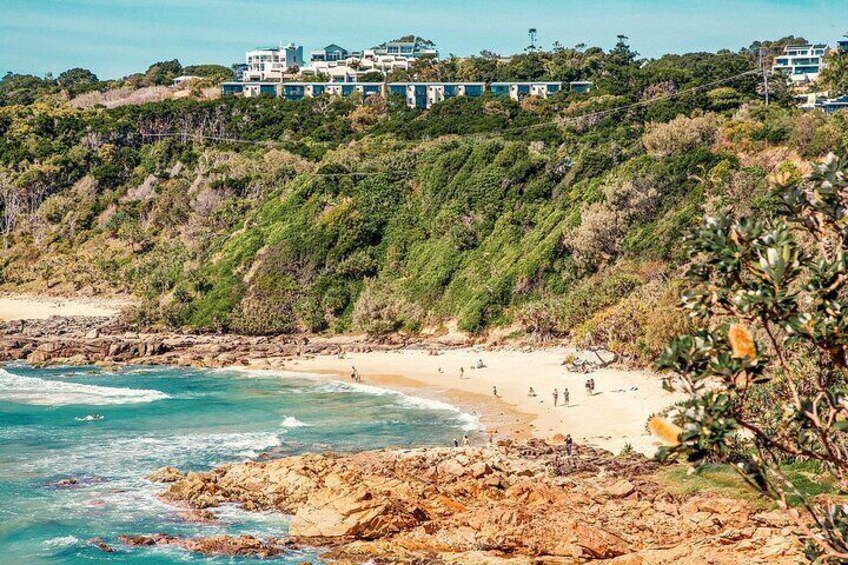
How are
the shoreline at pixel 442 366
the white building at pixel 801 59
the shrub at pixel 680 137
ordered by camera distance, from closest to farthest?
the shoreline at pixel 442 366
the shrub at pixel 680 137
the white building at pixel 801 59

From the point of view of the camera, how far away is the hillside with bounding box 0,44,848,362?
5116 cm

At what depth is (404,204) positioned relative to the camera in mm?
65562

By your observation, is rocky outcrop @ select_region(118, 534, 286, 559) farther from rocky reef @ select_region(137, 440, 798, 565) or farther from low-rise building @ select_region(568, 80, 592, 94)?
low-rise building @ select_region(568, 80, 592, 94)

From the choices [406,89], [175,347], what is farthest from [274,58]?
[175,347]

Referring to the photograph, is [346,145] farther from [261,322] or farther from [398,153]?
[261,322]

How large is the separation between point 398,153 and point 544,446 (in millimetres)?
43976

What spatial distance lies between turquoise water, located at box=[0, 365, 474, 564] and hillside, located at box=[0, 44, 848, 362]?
1038 cm

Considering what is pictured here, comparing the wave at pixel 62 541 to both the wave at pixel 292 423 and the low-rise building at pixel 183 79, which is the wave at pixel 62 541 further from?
the low-rise building at pixel 183 79

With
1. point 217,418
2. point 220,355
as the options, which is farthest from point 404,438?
point 220,355

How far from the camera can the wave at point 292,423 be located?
36.5 metres

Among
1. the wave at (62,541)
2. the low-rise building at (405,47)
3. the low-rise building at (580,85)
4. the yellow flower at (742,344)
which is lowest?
the wave at (62,541)

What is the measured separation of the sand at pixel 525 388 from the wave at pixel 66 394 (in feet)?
26.1

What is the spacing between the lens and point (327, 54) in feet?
503

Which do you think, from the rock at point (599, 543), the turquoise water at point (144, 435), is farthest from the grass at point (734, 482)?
the turquoise water at point (144, 435)
